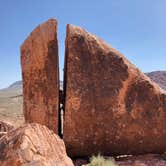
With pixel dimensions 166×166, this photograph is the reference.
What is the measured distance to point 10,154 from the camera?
158 inches

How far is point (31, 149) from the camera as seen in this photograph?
159 inches

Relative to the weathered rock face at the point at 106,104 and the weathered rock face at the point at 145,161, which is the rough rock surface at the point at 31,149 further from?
the weathered rock face at the point at 145,161

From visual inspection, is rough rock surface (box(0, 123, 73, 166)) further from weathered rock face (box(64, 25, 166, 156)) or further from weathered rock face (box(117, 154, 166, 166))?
weathered rock face (box(117, 154, 166, 166))

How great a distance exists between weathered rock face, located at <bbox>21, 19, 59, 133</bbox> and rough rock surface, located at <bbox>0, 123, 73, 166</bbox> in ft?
9.61

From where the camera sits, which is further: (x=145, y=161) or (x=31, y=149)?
(x=145, y=161)

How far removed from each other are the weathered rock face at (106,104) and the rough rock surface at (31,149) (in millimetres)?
2848

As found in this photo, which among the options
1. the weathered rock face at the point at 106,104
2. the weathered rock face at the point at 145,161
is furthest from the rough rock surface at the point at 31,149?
the weathered rock face at the point at 145,161

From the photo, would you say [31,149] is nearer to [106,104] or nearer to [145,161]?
[106,104]

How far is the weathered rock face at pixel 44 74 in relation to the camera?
7.86 meters

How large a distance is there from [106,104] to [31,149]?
13.1 feet

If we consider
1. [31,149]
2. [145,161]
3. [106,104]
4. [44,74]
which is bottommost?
[145,161]

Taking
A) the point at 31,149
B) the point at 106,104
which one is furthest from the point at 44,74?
the point at 31,149

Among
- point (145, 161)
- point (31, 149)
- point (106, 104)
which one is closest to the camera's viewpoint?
point (31, 149)

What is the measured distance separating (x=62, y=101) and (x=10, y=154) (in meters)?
4.18
